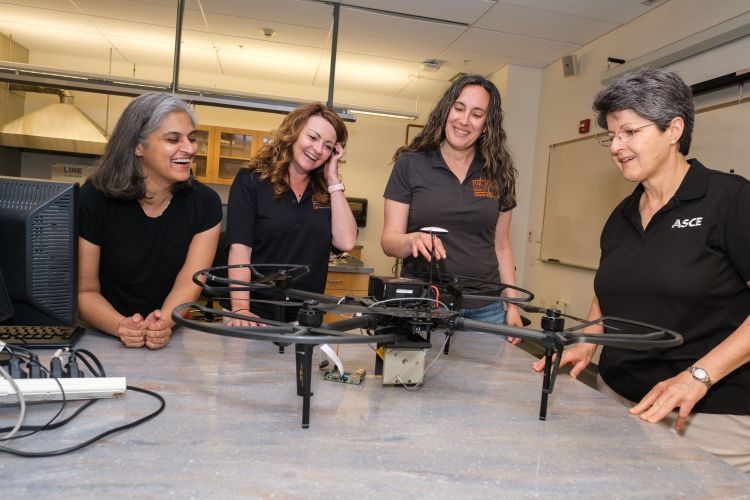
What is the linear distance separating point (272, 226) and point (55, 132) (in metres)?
4.58

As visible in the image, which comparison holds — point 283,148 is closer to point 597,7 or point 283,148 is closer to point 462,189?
point 462,189

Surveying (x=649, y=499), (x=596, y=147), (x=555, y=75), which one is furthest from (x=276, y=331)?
(x=555, y=75)

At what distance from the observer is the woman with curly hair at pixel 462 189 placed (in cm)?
171

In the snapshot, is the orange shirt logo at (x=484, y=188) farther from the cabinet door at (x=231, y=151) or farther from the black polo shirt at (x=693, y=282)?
the cabinet door at (x=231, y=151)

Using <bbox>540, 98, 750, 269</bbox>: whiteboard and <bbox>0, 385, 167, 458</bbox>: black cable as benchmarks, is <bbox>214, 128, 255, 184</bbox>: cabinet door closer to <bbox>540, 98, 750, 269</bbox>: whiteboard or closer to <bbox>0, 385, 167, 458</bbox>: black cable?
<bbox>540, 98, 750, 269</bbox>: whiteboard

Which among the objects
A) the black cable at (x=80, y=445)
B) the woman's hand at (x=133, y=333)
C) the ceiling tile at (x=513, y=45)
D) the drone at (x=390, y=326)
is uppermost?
the ceiling tile at (x=513, y=45)

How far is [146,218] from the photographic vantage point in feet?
4.97

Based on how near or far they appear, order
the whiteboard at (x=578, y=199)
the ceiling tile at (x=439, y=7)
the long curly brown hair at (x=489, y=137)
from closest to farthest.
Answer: the long curly brown hair at (x=489, y=137) < the ceiling tile at (x=439, y=7) < the whiteboard at (x=578, y=199)

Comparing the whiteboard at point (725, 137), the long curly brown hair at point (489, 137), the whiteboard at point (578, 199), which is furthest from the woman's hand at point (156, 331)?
the whiteboard at point (578, 199)

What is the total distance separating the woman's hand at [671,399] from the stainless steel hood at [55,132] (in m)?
5.29

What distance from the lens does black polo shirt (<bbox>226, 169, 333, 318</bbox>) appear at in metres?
1.66

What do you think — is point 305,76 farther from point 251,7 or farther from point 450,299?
point 450,299

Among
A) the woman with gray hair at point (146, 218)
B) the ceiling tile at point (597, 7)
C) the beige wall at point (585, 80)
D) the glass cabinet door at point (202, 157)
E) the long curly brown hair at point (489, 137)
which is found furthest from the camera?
the glass cabinet door at point (202, 157)

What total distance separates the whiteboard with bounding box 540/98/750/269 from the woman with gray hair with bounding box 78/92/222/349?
275 cm
